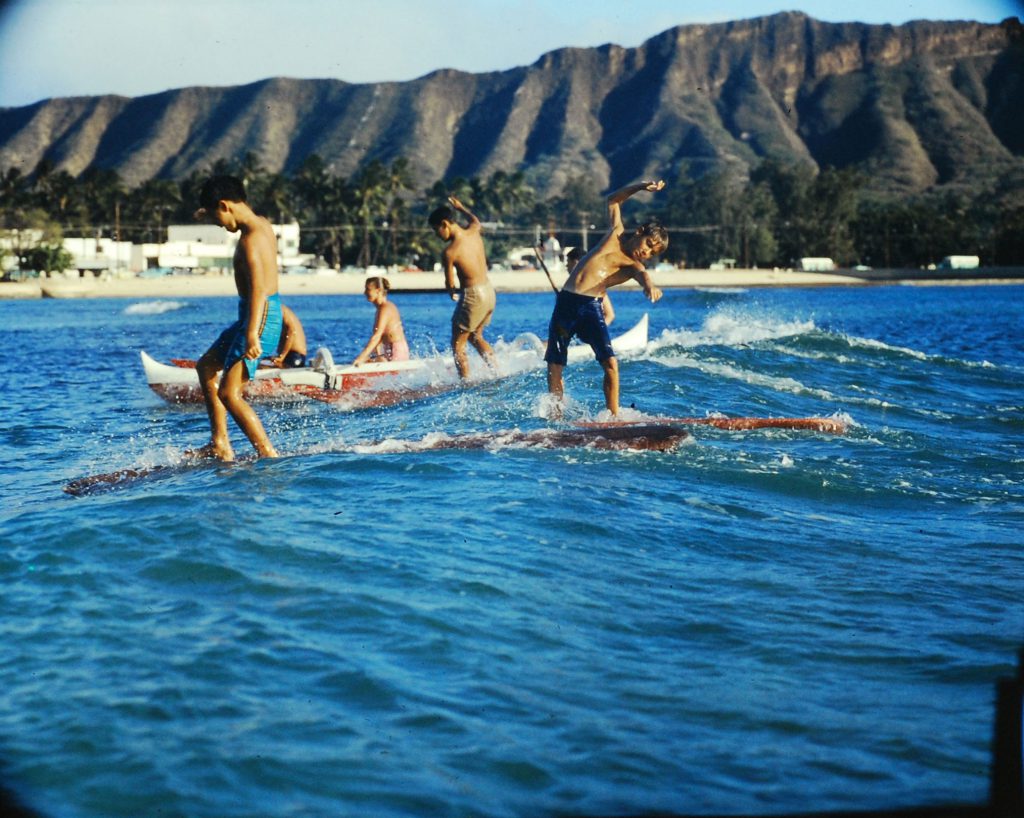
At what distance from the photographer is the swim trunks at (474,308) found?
13.4m

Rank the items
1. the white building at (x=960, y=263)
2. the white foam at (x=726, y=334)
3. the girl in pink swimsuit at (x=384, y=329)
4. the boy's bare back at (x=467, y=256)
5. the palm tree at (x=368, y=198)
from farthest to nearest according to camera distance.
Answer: the palm tree at (x=368, y=198)
the white building at (x=960, y=263)
the white foam at (x=726, y=334)
the girl in pink swimsuit at (x=384, y=329)
the boy's bare back at (x=467, y=256)

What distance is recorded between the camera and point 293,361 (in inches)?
538

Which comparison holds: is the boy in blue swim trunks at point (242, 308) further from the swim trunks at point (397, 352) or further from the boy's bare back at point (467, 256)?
the swim trunks at point (397, 352)

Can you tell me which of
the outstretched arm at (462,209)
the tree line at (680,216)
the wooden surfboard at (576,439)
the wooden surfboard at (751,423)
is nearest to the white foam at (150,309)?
the outstretched arm at (462,209)

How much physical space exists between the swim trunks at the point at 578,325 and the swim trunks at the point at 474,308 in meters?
3.02

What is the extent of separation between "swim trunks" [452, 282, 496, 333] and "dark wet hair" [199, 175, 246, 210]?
597cm

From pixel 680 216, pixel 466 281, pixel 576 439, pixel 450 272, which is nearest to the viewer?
pixel 576 439

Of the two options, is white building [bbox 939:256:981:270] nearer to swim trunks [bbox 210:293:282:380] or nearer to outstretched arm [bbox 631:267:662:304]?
outstretched arm [bbox 631:267:662:304]

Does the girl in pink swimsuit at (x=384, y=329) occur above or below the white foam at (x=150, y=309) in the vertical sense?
above

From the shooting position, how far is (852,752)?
361cm

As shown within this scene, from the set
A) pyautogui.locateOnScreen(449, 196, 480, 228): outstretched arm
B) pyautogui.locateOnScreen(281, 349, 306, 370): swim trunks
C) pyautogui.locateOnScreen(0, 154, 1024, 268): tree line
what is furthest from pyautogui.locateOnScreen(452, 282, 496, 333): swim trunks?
pyautogui.locateOnScreen(0, 154, 1024, 268): tree line

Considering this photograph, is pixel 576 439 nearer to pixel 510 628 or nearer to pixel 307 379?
pixel 510 628

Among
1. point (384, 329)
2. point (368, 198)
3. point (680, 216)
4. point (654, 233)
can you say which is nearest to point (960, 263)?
point (680, 216)

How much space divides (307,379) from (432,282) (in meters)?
78.5
